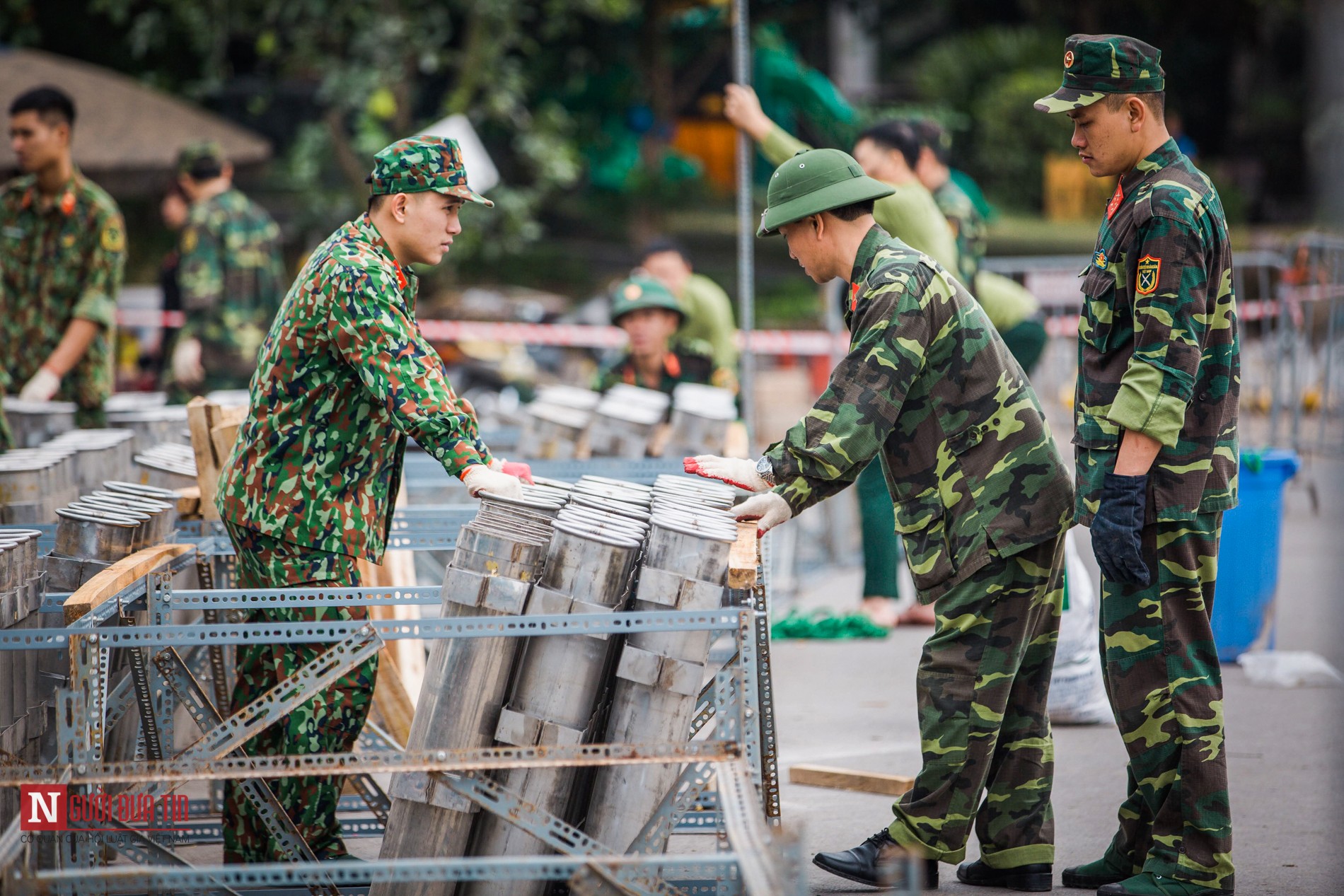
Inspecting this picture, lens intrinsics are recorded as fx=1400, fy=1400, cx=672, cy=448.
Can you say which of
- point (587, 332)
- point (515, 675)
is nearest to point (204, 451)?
point (515, 675)

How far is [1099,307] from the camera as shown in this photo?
12.3 ft

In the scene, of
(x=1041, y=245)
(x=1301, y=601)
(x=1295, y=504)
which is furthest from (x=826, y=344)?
(x=1041, y=245)

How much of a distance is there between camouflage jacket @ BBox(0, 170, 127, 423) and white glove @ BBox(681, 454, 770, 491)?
168 inches

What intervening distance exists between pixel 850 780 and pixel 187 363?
4600mm

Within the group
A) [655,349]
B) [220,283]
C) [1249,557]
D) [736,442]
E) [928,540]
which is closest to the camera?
[928,540]

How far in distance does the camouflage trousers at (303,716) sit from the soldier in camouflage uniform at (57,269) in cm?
347

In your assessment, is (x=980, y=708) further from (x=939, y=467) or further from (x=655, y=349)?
(x=655, y=349)

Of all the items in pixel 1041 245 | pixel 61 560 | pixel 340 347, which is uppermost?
pixel 1041 245

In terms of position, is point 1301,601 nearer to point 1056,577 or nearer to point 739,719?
point 1056,577

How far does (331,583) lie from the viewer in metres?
3.86

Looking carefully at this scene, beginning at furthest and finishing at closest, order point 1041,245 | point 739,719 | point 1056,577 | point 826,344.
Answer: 1. point 1041,245
2. point 826,344
3. point 1056,577
4. point 739,719

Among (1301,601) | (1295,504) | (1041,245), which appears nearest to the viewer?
(1301,601)

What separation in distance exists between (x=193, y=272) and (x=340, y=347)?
4.31 meters

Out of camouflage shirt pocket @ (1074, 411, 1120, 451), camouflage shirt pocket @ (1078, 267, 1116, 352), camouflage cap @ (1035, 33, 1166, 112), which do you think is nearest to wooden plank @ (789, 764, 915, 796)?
camouflage shirt pocket @ (1074, 411, 1120, 451)
